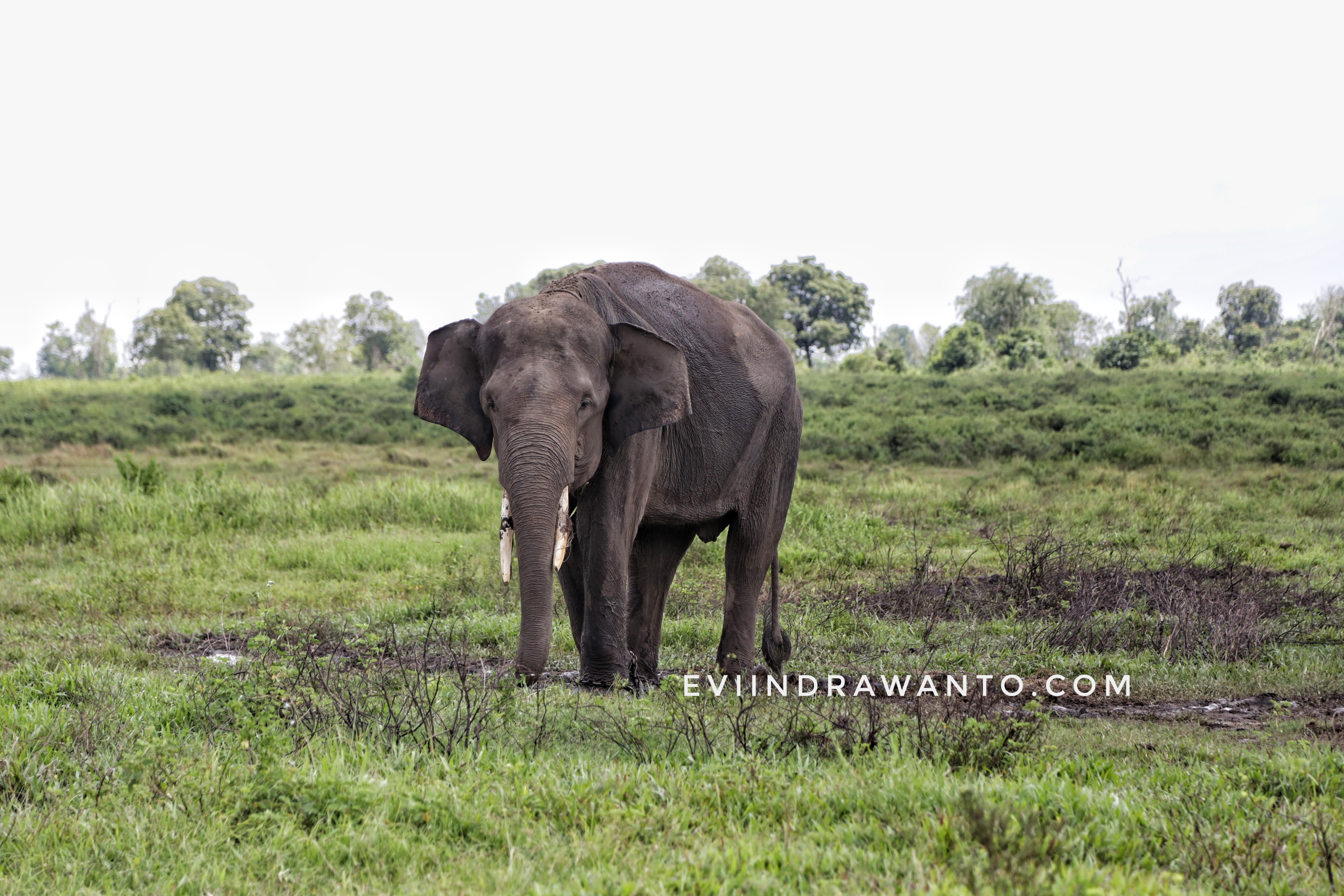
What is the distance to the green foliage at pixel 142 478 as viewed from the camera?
50.2 feet

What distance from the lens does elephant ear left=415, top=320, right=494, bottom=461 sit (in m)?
6.15

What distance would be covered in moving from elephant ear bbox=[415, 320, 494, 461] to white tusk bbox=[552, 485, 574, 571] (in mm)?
694

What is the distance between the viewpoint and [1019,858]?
10.9 feet

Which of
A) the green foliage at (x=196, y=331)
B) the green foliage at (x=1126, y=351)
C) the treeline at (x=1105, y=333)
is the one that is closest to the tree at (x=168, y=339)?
the green foliage at (x=196, y=331)

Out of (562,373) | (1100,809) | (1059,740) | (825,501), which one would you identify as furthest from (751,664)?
(825,501)

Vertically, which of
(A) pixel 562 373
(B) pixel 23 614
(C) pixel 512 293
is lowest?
(B) pixel 23 614

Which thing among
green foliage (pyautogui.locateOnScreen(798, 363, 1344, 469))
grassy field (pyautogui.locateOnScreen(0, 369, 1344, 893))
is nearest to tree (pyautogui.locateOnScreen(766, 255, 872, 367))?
green foliage (pyautogui.locateOnScreen(798, 363, 1344, 469))

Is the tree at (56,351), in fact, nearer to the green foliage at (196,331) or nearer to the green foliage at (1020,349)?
the green foliage at (196,331)

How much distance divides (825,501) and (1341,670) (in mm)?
9679

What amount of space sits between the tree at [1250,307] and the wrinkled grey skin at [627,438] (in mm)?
64452

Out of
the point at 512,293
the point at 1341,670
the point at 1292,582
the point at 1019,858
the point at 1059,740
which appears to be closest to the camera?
the point at 1019,858

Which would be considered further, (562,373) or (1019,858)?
(562,373)

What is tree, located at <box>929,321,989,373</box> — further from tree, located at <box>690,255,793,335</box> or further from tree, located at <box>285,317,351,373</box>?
tree, located at <box>285,317,351,373</box>

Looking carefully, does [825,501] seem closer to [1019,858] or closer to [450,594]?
[450,594]
